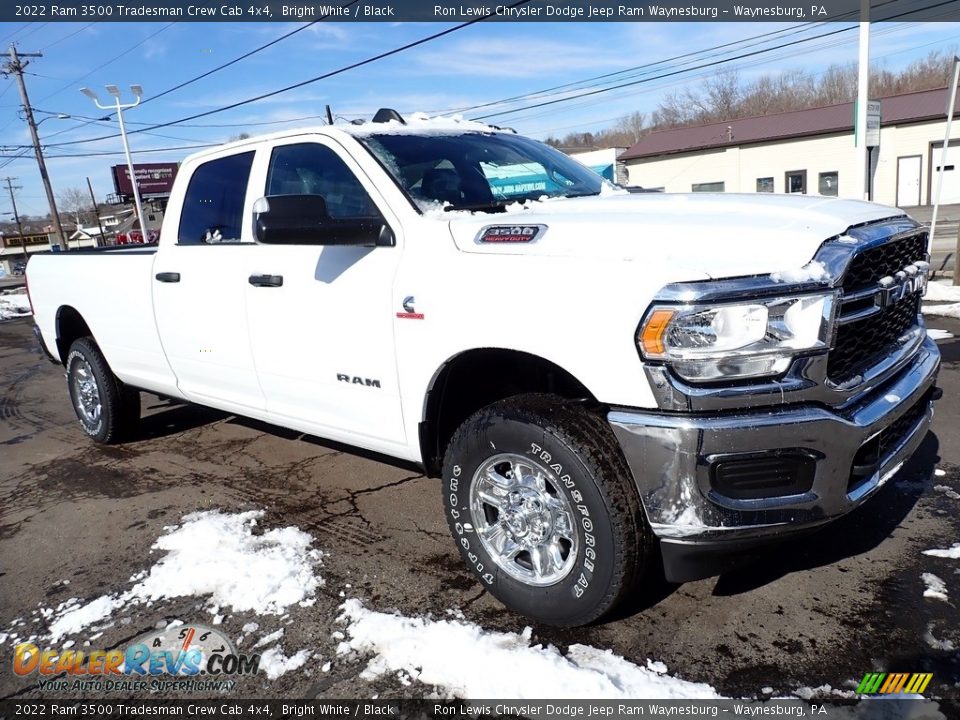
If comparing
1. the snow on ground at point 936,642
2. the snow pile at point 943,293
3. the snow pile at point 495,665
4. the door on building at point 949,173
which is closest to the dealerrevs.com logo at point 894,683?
the snow on ground at point 936,642

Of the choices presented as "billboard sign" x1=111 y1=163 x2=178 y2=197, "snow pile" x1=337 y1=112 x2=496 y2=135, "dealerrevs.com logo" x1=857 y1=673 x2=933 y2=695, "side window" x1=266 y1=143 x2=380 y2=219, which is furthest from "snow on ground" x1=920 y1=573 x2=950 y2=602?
A: "billboard sign" x1=111 y1=163 x2=178 y2=197

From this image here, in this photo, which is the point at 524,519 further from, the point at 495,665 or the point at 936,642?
the point at 936,642

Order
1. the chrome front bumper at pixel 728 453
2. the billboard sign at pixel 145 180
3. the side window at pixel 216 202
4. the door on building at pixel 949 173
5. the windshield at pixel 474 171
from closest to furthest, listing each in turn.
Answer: the chrome front bumper at pixel 728 453
the windshield at pixel 474 171
the side window at pixel 216 202
the door on building at pixel 949 173
the billboard sign at pixel 145 180

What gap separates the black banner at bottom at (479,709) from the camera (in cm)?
216

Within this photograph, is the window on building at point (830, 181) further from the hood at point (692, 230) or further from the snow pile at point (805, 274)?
the snow pile at point (805, 274)

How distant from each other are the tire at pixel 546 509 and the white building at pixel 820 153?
3185cm

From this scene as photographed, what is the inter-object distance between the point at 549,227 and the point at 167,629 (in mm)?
Answer: 2217

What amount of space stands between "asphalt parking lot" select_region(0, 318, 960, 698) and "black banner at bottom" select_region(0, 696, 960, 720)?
61 millimetres

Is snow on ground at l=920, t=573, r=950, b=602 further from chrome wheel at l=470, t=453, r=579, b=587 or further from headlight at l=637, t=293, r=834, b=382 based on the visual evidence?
chrome wheel at l=470, t=453, r=579, b=587

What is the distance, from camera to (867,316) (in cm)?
241

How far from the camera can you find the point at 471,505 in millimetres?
2803

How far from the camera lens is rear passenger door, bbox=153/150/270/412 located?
386 cm

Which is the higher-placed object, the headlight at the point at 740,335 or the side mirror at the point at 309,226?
the side mirror at the point at 309,226

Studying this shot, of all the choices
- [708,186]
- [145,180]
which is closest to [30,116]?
[145,180]
